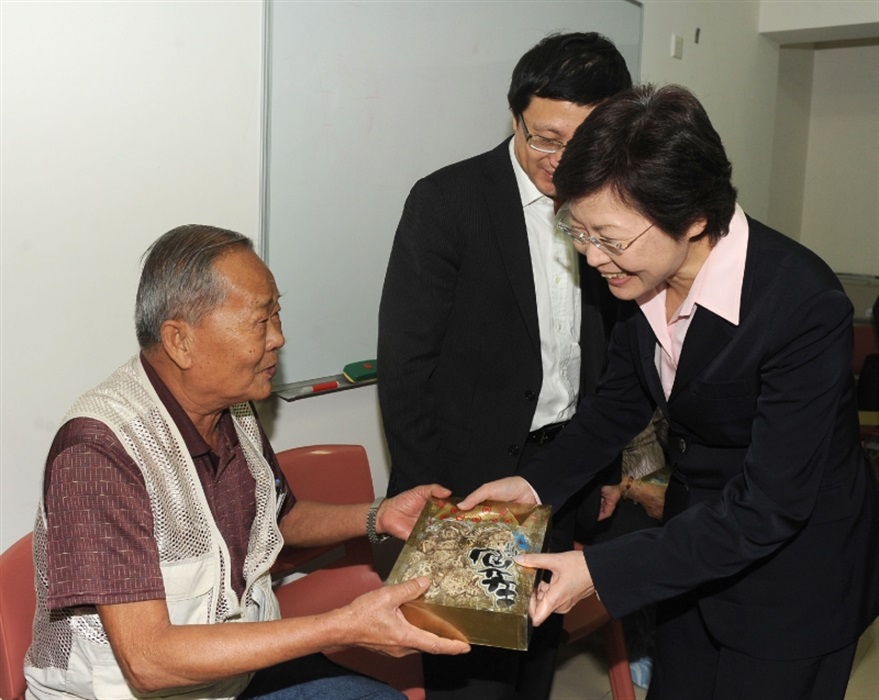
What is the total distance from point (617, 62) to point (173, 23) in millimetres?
1042

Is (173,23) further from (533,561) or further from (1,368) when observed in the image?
(533,561)

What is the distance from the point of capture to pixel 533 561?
1.46 m

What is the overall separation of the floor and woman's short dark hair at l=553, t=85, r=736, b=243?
1864 mm

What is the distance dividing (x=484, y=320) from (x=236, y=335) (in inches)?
28.4

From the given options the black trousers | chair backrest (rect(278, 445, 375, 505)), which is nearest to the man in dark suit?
chair backrest (rect(278, 445, 375, 505))

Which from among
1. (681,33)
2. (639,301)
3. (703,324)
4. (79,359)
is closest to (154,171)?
(79,359)


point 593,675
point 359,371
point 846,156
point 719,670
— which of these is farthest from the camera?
point 846,156

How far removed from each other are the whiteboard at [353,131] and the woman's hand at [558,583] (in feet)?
4.19

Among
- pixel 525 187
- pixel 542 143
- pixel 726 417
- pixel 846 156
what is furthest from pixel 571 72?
pixel 846 156

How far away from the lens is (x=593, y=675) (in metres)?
2.90

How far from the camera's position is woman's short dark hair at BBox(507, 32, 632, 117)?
1870 mm

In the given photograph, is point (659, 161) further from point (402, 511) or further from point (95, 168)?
point (95, 168)

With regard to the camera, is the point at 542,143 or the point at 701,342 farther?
the point at 542,143

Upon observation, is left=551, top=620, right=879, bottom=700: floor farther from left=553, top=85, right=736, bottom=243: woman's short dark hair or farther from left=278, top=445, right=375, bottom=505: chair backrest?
left=553, top=85, right=736, bottom=243: woman's short dark hair
